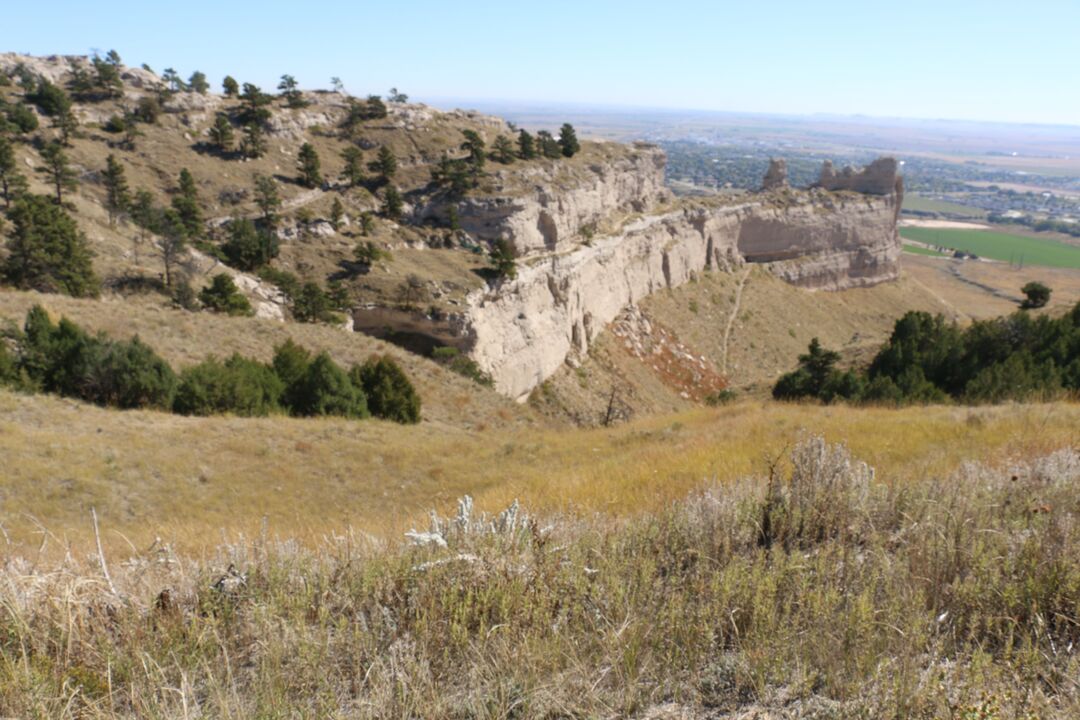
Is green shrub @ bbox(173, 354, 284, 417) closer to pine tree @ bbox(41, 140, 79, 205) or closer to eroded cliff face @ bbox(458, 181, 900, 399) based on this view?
eroded cliff face @ bbox(458, 181, 900, 399)

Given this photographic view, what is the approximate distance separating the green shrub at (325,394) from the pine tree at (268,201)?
60.0 ft

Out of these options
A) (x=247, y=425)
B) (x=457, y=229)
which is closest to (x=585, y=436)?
(x=247, y=425)

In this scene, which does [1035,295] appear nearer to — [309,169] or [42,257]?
[309,169]

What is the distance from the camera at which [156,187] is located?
121 ft

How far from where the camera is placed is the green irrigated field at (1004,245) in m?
107

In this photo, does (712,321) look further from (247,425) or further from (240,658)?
(240,658)

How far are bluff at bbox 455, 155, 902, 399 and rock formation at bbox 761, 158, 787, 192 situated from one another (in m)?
3.53

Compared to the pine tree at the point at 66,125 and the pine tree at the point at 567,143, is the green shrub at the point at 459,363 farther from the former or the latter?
the pine tree at the point at 567,143

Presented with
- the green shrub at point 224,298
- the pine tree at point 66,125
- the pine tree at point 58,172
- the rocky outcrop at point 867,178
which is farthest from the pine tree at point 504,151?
the rocky outcrop at point 867,178

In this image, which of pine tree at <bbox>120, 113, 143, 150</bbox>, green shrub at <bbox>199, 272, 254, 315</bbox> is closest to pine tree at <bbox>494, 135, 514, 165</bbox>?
pine tree at <bbox>120, 113, 143, 150</bbox>

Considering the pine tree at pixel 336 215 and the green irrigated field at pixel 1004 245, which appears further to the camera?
the green irrigated field at pixel 1004 245

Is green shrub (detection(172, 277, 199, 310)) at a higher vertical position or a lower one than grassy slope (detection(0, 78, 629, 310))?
lower

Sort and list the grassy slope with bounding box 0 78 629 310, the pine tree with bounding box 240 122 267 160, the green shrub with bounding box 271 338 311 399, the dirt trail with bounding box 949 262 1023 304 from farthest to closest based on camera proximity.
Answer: the dirt trail with bounding box 949 262 1023 304
the pine tree with bounding box 240 122 267 160
the grassy slope with bounding box 0 78 629 310
the green shrub with bounding box 271 338 311 399

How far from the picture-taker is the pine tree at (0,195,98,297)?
79.0ft
